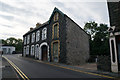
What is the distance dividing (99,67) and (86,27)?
2782 centimetres

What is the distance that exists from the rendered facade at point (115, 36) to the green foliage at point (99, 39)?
30.4 ft

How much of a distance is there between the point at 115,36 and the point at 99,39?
1970cm

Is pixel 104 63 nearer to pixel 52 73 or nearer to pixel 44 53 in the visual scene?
pixel 52 73

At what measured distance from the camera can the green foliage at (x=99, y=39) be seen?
22.3 meters

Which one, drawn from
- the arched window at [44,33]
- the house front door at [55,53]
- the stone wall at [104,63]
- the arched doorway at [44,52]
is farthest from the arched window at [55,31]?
the stone wall at [104,63]

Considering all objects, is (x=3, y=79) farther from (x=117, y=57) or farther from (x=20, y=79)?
(x=117, y=57)

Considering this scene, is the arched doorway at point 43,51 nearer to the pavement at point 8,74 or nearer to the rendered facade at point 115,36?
the pavement at point 8,74

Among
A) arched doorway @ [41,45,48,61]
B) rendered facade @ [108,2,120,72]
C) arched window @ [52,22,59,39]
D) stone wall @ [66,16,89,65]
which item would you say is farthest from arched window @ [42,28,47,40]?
rendered facade @ [108,2,120,72]

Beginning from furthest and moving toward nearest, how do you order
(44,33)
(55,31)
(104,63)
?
(44,33) < (55,31) < (104,63)

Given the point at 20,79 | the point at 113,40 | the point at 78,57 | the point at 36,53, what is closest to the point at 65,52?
the point at 78,57

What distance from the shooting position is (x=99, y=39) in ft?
85.4

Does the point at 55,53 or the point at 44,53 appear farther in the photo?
the point at 44,53

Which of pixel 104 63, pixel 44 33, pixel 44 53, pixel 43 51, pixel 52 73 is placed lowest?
pixel 52 73

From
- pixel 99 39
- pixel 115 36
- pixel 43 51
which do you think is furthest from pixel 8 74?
pixel 99 39
